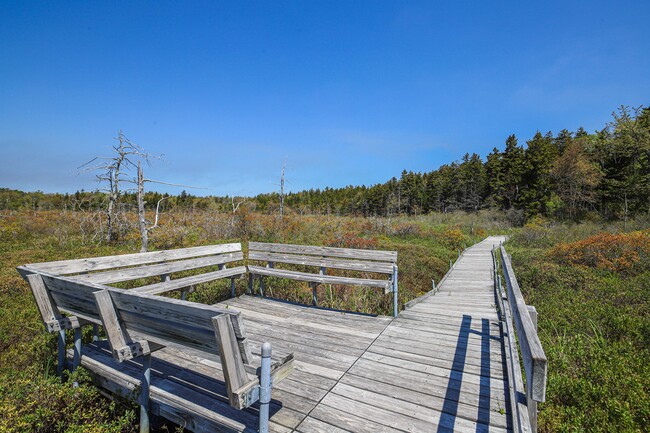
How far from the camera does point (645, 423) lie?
3.07m

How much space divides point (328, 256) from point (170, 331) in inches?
146

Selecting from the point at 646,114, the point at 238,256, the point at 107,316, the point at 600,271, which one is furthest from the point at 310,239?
the point at 646,114

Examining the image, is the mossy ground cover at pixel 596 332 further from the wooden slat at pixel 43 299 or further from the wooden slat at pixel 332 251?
the wooden slat at pixel 43 299

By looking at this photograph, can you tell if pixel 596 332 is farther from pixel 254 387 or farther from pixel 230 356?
pixel 230 356

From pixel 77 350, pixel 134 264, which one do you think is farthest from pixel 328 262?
pixel 77 350

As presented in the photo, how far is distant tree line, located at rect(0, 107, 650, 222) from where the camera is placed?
87.0 ft

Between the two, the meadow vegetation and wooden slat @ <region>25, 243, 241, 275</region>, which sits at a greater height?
wooden slat @ <region>25, 243, 241, 275</region>

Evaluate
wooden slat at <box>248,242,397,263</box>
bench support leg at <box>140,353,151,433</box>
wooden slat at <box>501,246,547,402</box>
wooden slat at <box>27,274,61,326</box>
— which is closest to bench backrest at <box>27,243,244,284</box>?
wooden slat at <box>27,274,61,326</box>

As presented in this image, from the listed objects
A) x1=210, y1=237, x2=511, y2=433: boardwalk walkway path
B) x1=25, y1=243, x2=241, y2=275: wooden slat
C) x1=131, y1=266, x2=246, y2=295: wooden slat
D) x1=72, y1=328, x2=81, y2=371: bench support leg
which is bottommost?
x1=210, y1=237, x2=511, y2=433: boardwalk walkway path

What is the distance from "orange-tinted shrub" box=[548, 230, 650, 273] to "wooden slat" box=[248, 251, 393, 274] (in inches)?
324

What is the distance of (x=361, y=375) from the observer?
338 cm

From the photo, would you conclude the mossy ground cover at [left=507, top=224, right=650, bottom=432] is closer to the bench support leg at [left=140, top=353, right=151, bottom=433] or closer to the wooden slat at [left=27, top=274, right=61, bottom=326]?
the bench support leg at [left=140, top=353, right=151, bottom=433]

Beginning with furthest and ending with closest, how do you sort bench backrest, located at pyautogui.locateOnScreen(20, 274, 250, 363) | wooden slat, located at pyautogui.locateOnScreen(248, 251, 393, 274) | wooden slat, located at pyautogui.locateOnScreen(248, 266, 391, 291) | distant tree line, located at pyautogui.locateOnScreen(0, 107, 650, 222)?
distant tree line, located at pyautogui.locateOnScreen(0, 107, 650, 222) < wooden slat, located at pyautogui.locateOnScreen(248, 251, 393, 274) < wooden slat, located at pyautogui.locateOnScreen(248, 266, 391, 291) < bench backrest, located at pyautogui.locateOnScreen(20, 274, 250, 363)

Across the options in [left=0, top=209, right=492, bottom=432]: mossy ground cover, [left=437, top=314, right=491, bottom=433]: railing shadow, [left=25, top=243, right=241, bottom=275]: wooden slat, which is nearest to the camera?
[left=437, top=314, right=491, bottom=433]: railing shadow
